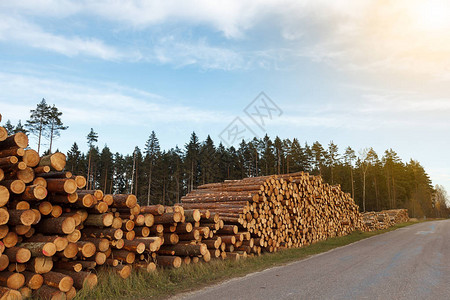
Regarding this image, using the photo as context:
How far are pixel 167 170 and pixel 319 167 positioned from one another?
28758 millimetres

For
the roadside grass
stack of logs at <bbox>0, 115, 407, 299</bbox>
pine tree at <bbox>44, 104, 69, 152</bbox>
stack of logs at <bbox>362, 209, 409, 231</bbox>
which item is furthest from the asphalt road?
pine tree at <bbox>44, 104, 69, 152</bbox>

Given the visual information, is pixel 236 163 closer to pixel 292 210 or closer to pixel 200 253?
pixel 292 210

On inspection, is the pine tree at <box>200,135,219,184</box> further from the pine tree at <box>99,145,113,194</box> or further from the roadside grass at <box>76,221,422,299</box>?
the roadside grass at <box>76,221,422,299</box>

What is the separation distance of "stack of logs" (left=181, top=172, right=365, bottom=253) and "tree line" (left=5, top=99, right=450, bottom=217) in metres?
34.9

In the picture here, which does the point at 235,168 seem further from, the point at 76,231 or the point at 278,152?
the point at 76,231

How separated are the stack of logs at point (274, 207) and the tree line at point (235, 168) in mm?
34921

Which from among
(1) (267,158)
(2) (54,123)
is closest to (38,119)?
(2) (54,123)

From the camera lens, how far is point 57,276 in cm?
541

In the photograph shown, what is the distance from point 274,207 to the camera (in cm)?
1262

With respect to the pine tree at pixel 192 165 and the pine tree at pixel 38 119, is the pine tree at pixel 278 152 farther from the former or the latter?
the pine tree at pixel 38 119

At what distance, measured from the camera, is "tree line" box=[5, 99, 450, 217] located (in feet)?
179

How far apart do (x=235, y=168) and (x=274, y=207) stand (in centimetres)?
4533

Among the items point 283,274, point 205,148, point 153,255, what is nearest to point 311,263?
point 283,274

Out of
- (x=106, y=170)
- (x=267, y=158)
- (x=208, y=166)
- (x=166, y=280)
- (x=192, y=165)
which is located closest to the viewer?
(x=166, y=280)
